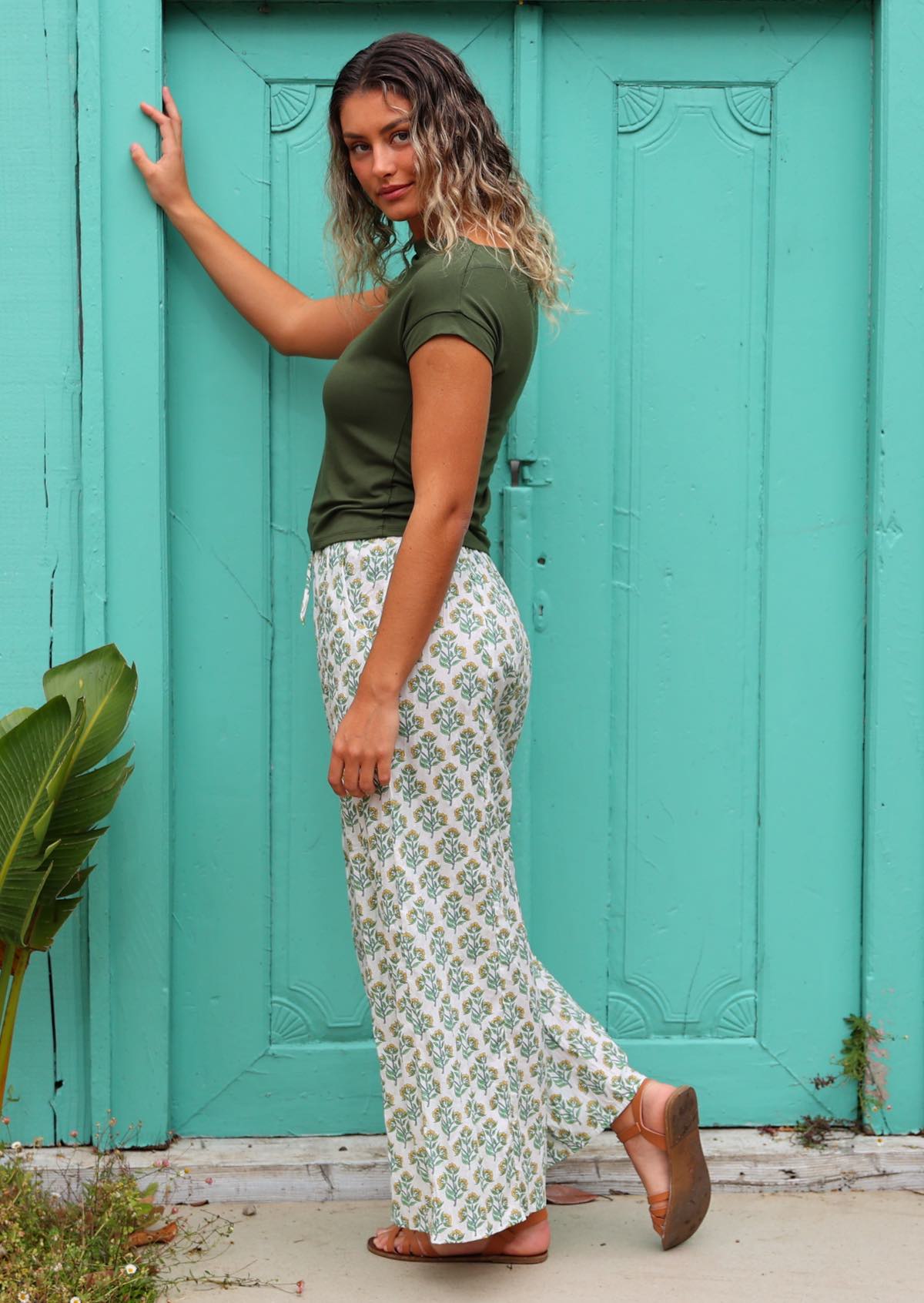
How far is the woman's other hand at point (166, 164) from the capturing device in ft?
8.52

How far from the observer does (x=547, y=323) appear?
9.09 feet

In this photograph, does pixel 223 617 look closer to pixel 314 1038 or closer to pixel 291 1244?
pixel 314 1038

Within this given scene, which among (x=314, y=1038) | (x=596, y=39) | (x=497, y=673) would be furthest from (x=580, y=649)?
(x=596, y=39)

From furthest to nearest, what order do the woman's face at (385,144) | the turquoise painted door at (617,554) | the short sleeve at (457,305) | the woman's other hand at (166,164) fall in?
the turquoise painted door at (617,554) → the woman's other hand at (166,164) → the woman's face at (385,144) → the short sleeve at (457,305)

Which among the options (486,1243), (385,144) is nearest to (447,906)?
(486,1243)

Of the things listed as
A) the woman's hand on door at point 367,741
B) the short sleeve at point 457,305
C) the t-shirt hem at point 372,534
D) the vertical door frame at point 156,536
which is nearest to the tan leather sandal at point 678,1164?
the vertical door frame at point 156,536

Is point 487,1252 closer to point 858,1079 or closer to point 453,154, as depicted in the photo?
point 858,1079

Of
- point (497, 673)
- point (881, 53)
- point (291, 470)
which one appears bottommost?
point (497, 673)

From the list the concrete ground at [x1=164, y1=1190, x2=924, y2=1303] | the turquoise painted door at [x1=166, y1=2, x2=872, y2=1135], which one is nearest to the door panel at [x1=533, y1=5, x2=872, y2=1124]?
the turquoise painted door at [x1=166, y1=2, x2=872, y2=1135]

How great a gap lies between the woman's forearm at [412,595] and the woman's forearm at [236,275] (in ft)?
2.41

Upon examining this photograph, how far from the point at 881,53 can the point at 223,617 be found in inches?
69.9

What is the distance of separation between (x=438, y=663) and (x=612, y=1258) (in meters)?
1.17

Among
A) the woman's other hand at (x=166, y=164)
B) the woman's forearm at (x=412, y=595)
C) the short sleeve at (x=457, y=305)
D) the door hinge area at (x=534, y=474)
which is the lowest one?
the woman's forearm at (x=412, y=595)

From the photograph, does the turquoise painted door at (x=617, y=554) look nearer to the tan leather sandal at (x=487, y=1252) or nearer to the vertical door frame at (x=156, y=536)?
the vertical door frame at (x=156, y=536)
